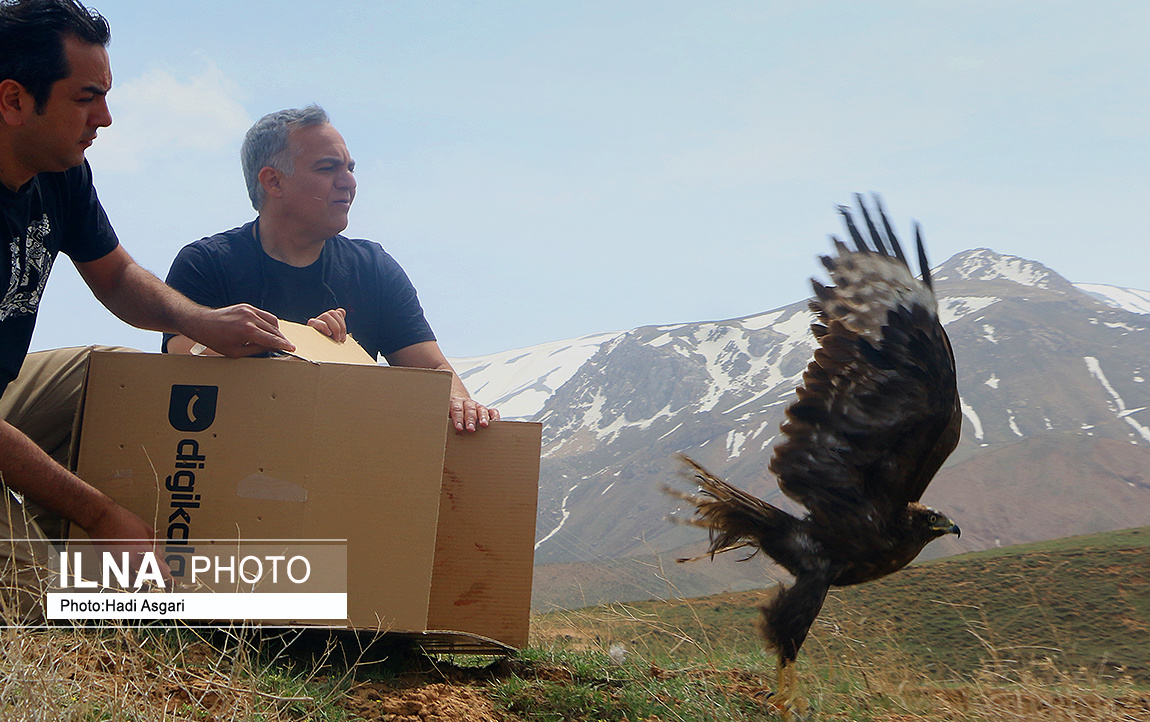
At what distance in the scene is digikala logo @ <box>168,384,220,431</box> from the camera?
8.29 ft

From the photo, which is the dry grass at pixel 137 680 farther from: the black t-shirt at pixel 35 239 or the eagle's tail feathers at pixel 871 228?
the eagle's tail feathers at pixel 871 228

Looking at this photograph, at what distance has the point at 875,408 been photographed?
11.2ft

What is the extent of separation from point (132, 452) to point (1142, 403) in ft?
372

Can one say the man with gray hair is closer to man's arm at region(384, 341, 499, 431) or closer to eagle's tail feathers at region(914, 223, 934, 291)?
man's arm at region(384, 341, 499, 431)

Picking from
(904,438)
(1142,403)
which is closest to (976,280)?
(1142,403)

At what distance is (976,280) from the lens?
148 meters

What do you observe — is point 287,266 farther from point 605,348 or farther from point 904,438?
point 605,348

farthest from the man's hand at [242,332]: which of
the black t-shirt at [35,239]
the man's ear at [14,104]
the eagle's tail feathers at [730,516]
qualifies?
the eagle's tail feathers at [730,516]

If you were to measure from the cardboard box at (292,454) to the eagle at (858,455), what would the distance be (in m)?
1.51

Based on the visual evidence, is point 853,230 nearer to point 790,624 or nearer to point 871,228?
point 871,228

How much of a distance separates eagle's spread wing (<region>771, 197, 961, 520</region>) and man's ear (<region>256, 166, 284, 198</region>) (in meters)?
2.57

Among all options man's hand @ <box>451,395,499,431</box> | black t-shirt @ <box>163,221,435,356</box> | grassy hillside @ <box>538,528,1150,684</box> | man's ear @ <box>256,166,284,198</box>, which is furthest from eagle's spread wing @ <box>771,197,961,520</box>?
man's ear @ <box>256,166,284,198</box>

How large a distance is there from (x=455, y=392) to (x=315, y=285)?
3.31ft

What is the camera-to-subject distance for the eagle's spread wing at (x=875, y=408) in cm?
338
